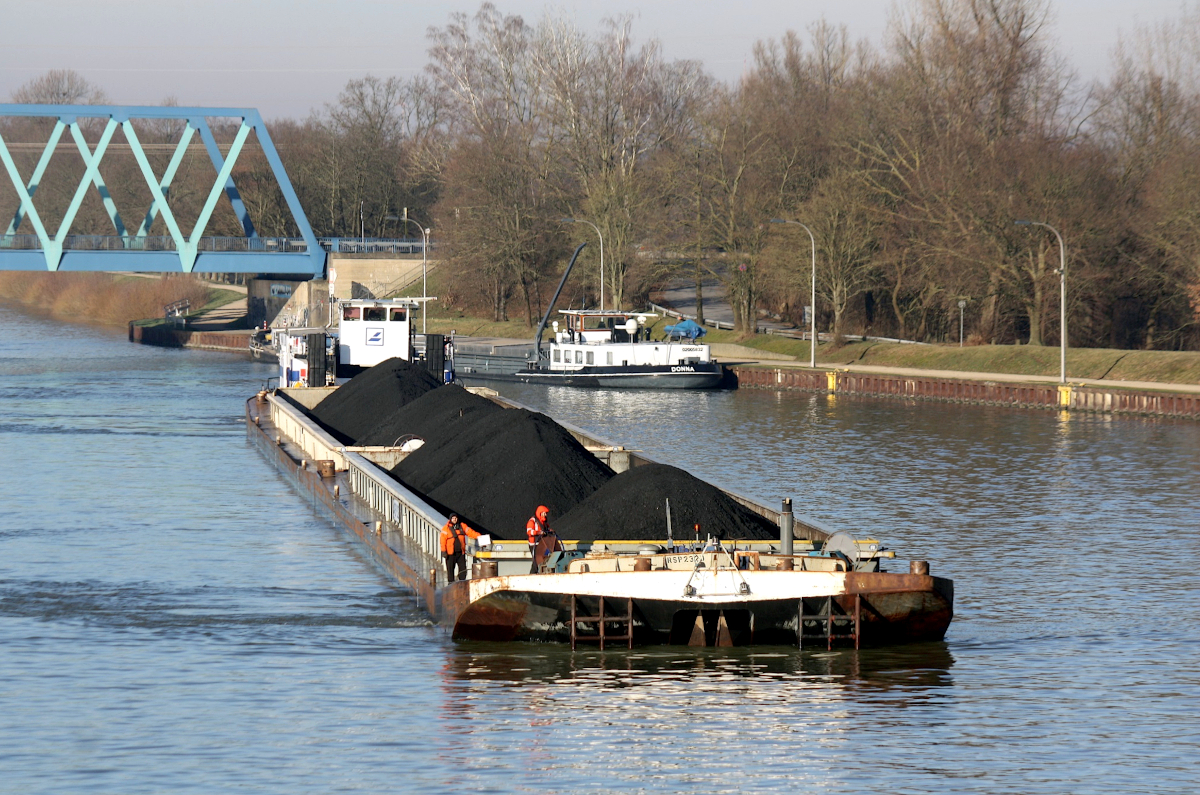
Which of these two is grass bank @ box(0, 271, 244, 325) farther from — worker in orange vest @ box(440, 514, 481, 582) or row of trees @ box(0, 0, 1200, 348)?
worker in orange vest @ box(440, 514, 481, 582)

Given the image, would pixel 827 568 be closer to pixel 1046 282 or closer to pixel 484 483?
pixel 484 483

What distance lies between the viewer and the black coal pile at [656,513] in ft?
78.2

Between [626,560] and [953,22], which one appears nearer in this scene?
[626,560]

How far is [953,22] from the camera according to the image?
79.8 meters

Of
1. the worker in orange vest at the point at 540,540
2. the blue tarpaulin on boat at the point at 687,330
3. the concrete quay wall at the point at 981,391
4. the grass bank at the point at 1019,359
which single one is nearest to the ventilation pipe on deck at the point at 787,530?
the worker in orange vest at the point at 540,540

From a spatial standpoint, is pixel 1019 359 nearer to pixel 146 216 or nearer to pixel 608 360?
pixel 608 360

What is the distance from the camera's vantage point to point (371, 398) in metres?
47.8

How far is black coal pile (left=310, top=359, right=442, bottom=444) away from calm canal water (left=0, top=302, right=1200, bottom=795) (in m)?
5.55

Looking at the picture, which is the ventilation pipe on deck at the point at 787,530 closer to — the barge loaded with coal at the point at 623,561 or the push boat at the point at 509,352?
the barge loaded with coal at the point at 623,561

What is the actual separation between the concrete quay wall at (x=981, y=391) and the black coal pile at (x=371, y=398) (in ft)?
92.9

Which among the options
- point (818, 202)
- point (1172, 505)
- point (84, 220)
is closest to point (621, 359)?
point (818, 202)

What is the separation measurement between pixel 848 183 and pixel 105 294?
81.4 m

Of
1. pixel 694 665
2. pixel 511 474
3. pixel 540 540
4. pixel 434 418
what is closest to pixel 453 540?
pixel 540 540

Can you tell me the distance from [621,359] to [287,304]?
46.1m
